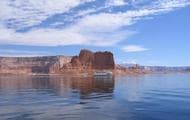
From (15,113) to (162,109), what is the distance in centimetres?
1498

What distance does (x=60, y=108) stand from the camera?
121ft

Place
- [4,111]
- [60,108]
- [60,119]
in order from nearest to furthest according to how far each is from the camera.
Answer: [60,119]
[4,111]
[60,108]

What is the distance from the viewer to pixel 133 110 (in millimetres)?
35656

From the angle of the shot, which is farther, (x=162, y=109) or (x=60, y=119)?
(x=162, y=109)

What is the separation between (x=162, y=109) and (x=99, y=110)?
22.2 feet

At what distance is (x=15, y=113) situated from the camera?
32469 millimetres

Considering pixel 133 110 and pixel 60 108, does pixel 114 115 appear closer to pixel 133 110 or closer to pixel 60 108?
pixel 133 110

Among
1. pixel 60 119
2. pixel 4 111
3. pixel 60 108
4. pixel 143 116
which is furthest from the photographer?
pixel 60 108

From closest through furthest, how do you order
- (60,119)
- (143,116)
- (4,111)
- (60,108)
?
(60,119) < (143,116) < (4,111) < (60,108)

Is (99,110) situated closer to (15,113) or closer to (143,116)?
(143,116)

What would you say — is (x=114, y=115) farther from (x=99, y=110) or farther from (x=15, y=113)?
(x=15, y=113)

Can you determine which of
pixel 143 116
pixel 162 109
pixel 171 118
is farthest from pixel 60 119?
pixel 162 109

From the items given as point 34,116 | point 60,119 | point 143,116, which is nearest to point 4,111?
point 34,116

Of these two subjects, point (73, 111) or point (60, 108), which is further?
point (60, 108)
